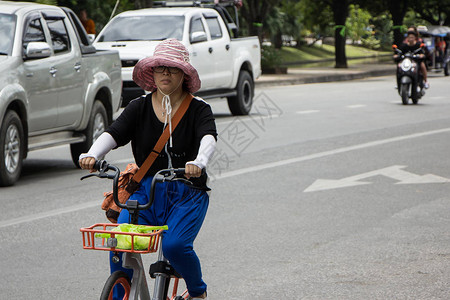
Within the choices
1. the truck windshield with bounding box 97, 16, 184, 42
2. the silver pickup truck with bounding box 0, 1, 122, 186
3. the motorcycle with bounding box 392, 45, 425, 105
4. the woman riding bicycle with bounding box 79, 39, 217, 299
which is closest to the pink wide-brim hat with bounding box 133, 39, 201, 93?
the woman riding bicycle with bounding box 79, 39, 217, 299

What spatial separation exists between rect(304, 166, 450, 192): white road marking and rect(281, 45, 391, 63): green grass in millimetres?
38123

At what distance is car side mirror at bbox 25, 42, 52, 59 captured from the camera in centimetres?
972

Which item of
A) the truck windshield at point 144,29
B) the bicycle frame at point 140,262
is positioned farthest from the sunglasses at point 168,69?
the truck windshield at point 144,29

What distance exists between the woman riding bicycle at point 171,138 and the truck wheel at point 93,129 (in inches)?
269

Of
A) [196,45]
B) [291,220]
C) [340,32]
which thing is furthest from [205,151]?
[340,32]

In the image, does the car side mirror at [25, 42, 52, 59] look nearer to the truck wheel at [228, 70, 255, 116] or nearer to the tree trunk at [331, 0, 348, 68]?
the truck wheel at [228, 70, 255, 116]

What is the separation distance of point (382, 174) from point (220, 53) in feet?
25.2

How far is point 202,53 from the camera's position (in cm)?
1678

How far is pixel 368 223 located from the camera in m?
7.67

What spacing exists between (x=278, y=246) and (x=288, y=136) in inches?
280

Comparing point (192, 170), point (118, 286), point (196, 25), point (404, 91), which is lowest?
point (404, 91)

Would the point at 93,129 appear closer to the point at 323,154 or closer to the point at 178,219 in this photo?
the point at 323,154

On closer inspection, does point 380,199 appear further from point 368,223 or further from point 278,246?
point 278,246

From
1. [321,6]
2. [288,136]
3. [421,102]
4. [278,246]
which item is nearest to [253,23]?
[321,6]
